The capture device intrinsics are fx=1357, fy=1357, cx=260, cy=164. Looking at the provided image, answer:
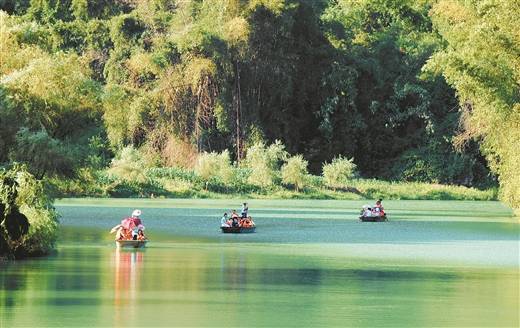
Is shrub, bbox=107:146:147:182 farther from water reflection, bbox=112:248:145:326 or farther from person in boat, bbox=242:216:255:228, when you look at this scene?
water reflection, bbox=112:248:145:326

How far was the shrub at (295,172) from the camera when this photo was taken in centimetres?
6612

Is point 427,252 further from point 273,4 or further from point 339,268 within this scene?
point 273,4

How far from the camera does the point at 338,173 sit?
6825 centimetres

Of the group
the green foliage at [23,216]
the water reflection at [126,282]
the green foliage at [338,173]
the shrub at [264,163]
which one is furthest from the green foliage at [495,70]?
the green foliage at [338,173]

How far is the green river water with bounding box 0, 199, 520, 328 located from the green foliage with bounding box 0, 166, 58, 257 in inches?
20.7

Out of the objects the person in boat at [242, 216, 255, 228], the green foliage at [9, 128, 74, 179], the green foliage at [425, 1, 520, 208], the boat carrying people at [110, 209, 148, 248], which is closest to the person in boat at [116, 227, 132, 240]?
the boat carrying people at [110, 209, 148, 248]

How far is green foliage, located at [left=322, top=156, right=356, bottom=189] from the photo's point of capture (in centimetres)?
6812

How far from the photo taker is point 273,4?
69000 mm

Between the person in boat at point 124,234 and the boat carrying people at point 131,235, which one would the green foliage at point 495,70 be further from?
the person in boat at point 124,234

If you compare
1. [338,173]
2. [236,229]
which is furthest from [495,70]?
[338,173]

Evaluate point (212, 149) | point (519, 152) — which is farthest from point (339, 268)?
point (212, 149)

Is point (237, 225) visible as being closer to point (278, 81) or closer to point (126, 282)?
point (126, 282)

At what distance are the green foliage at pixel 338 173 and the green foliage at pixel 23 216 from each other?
40527mm

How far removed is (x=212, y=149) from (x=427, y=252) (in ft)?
136
